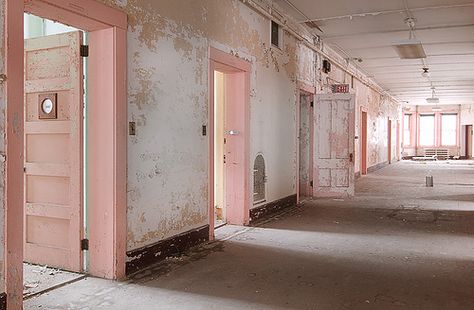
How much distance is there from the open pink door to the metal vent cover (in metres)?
2.63

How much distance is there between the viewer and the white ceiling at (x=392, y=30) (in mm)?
6711

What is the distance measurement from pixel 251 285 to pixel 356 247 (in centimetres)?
180

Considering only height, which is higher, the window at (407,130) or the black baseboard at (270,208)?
the window at (407,130)

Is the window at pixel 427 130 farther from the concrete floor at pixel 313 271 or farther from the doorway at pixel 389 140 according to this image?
the concrete floor at pixel 313 271

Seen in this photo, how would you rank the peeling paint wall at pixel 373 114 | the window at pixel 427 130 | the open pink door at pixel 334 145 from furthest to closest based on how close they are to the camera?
1. the window at pixel 427 130
2. the peeling paint wall at pixel 373 114
3. the open pink door at pixel 334 145

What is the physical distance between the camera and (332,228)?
604 centimetres

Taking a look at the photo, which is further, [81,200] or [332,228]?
[332,228]

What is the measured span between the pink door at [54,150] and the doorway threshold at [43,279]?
0.08 metres

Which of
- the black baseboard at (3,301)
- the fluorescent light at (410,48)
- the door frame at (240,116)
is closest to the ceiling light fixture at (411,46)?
the fluorescent light at (410,48)

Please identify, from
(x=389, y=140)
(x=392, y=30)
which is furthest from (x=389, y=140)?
(x=392, y=30)

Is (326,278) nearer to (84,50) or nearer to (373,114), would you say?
(84,50)

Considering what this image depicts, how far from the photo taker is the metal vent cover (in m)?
6.43

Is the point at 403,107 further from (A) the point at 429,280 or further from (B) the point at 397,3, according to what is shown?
(A) the point at 429,280

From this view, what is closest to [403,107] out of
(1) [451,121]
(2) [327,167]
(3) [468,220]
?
(1) [451,121]
